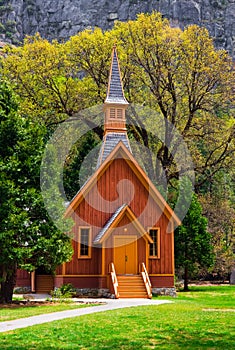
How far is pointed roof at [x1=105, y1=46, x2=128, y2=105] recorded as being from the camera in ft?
95.8

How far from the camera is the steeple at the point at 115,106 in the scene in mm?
28406

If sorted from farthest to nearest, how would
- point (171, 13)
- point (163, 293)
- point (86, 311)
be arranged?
point (171, 13) → point (163, 293) → point (86, 311)

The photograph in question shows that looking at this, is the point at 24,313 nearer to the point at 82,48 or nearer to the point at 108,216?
the point at 108,216

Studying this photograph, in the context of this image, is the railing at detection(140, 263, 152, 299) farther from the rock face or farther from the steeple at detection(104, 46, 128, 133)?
the rock face

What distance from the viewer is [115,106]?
2878cm

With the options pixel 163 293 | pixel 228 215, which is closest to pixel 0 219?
pixel 163 293

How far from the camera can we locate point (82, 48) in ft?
108

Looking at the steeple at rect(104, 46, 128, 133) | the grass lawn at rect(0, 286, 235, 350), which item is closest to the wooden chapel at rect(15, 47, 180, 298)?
the steeple at rect(104, 46, 128, 133)

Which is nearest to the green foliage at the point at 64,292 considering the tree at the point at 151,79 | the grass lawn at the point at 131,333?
the grass lawn at the point at 131,333

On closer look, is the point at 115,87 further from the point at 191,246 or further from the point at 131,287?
the point at 131,287

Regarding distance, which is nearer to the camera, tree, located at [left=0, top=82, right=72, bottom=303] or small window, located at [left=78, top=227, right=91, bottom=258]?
tree, located at [left=0, top=82, right=72, bottom=303]

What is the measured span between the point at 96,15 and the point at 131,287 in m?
102

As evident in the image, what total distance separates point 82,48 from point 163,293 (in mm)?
17223

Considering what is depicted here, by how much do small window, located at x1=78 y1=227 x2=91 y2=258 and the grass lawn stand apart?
10.8m
